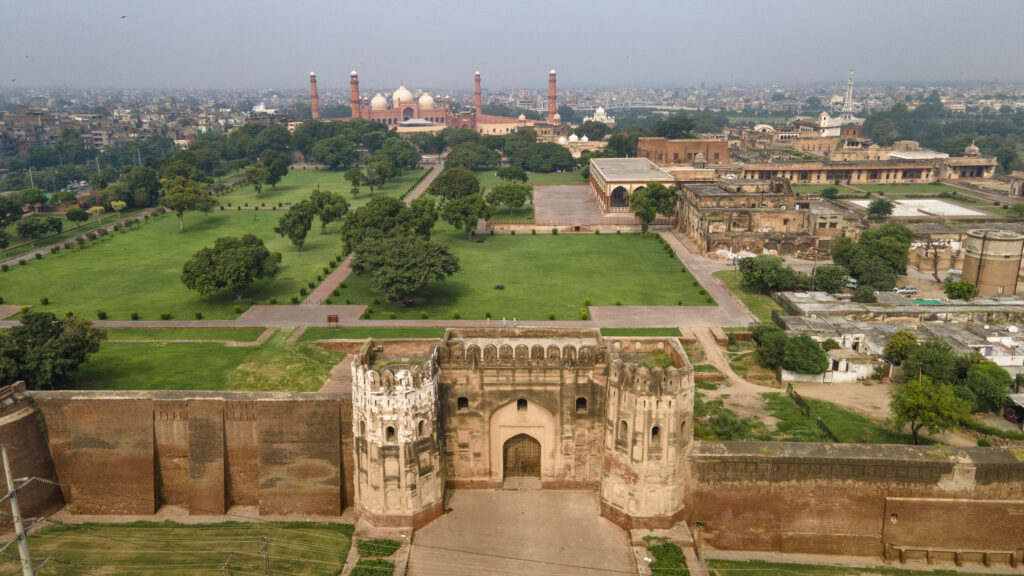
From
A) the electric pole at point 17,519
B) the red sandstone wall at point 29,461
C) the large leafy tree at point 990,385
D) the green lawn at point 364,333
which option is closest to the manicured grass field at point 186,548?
the red sandstone wall at point 29,461

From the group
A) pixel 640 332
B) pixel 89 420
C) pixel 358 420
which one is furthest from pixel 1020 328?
pixel 89 420

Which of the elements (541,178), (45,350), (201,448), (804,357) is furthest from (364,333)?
(541,178)

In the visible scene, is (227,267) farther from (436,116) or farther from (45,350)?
(436,116)

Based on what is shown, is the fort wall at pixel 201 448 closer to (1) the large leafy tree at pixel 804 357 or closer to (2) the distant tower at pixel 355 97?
(1) the large leafy tree at pixel 804 357

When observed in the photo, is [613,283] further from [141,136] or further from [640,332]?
[141,136]

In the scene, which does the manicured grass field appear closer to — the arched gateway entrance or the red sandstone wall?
the red sandstone wall

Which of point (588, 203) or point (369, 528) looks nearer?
point (369, 528)
